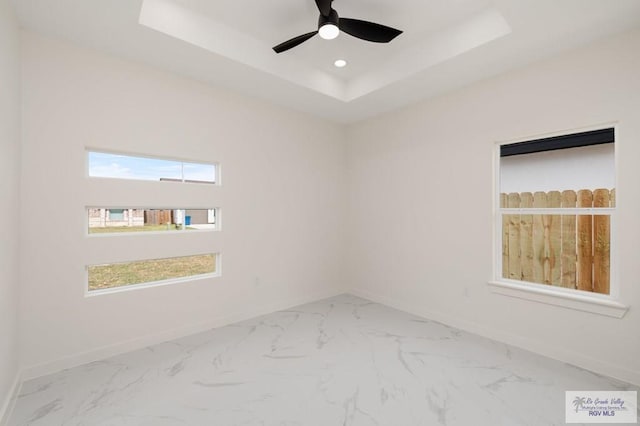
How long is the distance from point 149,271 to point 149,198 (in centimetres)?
73

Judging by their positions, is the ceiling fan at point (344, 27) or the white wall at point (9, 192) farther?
the ceiling fan at point (344, 27)

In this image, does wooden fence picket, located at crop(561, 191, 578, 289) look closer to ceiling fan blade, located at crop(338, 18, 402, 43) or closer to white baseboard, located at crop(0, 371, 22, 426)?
ceiling fan blade, located at crop(338, 18, 402, 43)

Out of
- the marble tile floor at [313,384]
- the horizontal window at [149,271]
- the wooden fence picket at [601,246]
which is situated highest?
the wooden fence picket at [601,246]

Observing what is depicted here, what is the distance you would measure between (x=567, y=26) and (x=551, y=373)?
8.89 feet

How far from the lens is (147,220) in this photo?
298cm

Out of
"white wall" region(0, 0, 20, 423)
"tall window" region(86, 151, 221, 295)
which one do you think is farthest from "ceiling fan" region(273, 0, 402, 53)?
"white wall" region(0, 0, 20, 423)

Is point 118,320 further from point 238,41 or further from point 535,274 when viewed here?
point 535,274

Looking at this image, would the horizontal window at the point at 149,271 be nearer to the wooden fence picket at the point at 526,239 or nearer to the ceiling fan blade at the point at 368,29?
the ceiling fan blade at the point at 368,29

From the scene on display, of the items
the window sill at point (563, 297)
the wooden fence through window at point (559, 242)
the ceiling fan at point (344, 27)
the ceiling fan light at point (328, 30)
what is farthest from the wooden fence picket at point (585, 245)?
the ceiling fan light at point (328, 30)

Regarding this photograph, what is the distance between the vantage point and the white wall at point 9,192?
189 centimetres

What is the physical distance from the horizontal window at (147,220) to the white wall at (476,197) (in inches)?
88.8

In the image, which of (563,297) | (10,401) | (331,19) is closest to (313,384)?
(10,401)

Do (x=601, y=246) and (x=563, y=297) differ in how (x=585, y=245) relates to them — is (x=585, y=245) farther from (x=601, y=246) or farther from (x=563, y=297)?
(x=563, y=297)

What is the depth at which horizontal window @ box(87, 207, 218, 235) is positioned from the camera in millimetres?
2721
